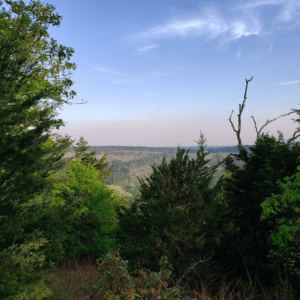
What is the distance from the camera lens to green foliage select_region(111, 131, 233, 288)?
566 cm

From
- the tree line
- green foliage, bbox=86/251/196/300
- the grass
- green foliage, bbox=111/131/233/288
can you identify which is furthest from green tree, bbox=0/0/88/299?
green foliage, bbox=111/131/233/288

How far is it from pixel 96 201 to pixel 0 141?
9831mm

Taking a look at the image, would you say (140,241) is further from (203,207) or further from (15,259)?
(15,259)

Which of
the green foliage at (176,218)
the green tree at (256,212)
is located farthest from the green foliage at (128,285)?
the green tree at (256,212)

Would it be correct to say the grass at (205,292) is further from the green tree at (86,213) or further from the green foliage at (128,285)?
the green tree at (86,213)

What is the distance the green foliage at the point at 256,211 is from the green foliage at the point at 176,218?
2.66 ft

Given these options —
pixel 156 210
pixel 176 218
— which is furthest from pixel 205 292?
pixel 156 210

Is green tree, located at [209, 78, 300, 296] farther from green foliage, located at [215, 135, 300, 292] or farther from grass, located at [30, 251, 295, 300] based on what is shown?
grass, located at [30, 251, 295, 300]

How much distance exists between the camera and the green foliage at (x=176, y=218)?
566 cm

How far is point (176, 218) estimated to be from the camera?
19.0 feet

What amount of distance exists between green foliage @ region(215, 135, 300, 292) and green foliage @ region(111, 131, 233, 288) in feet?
2.66

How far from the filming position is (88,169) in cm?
1433

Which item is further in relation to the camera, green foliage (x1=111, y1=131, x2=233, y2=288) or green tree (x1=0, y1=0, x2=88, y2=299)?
green foliage (x1=111, y1=131, x2=233, y2=288)

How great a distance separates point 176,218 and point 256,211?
296 cm
